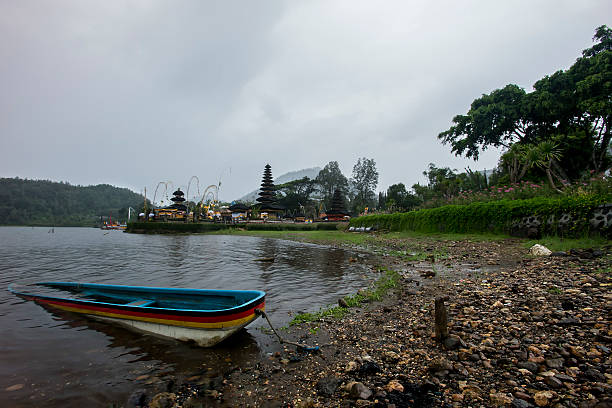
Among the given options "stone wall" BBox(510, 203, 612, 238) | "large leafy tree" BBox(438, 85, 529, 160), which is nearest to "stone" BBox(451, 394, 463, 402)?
"stone wall" BBox(510, 203, 612, 238)

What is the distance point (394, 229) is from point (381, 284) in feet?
66.4

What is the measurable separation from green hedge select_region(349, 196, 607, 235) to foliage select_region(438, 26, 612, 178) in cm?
867

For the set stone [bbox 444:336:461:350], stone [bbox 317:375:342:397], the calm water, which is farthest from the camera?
stone [bbox 444:336:461:350]

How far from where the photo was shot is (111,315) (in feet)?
20.2

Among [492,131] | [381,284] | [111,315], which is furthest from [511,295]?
[492,131]

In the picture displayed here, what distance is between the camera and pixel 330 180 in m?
95.8

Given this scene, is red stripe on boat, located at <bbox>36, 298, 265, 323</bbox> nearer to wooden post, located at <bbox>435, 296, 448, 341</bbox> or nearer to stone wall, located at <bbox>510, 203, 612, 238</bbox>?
wooden post, located at <bbox>435, 296, 448, 341</bbox>

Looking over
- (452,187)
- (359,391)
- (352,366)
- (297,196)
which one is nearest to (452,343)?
(352,366)

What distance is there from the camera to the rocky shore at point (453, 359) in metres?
3.07

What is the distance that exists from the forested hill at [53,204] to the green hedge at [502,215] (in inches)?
4755

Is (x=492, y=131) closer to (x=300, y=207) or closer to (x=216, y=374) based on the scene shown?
(x=216, y=374)

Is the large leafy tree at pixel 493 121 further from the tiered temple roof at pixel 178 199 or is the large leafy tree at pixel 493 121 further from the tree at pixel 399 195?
the tiered temple roof at pixel 178 199

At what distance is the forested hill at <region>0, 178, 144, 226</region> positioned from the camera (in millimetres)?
123688

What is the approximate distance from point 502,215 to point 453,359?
49.4 ft
